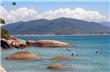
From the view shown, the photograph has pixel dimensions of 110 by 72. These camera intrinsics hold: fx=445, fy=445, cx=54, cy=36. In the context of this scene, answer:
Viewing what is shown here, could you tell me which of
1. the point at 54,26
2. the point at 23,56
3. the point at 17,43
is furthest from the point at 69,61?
the point at 17,43

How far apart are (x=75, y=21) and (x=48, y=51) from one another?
207 centimetres

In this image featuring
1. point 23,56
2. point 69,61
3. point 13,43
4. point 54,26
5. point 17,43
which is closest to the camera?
point 69,61

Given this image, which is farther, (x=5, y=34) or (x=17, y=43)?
(x=17, y=43)

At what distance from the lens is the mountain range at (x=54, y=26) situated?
17.9 m

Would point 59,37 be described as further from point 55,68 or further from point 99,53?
point 55,68

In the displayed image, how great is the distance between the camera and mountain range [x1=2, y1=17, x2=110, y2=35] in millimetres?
17938

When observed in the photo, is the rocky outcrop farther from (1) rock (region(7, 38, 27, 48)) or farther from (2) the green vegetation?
(2) the green vegetation

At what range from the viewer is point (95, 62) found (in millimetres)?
15742

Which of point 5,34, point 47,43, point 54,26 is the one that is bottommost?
point 47,43

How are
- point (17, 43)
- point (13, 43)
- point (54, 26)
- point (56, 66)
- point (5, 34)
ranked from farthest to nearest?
point (54, 26), point (13, 43), point (17, 43), point (5, 34), point (56, 66)

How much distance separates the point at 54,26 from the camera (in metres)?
18.3

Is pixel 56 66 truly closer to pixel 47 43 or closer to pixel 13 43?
pixel 47 43

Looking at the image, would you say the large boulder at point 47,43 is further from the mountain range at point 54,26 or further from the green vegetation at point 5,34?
the green vegetation at point 5,34

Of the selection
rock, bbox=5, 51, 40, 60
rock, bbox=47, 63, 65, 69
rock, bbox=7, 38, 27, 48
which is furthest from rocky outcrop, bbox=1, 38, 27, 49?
rock, bbox=47, 63, 65, 69
